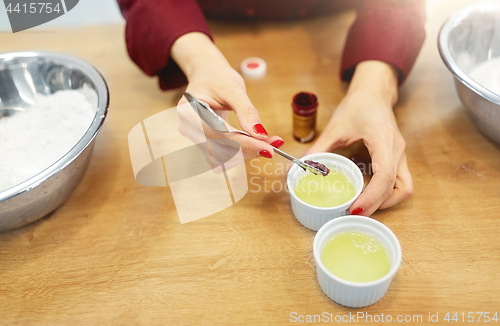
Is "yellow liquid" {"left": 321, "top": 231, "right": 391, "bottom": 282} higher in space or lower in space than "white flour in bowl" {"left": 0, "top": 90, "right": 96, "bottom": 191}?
lower

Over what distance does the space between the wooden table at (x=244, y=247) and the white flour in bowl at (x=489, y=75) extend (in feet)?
0.36

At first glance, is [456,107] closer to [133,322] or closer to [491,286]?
[491,286]

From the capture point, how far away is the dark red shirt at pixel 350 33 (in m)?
0.97

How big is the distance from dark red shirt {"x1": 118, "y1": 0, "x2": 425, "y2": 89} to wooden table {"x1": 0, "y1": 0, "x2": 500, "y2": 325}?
0.42 ft

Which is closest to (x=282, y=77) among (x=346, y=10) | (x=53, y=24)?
(x=346, y=10)

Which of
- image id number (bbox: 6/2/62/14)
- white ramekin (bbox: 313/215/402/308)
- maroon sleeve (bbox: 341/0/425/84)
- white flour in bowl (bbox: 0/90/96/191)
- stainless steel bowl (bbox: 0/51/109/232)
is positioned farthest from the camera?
image id number (bbox: 6/2/62/14)

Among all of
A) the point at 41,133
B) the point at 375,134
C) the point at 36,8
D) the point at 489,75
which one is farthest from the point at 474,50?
the point at 36,8

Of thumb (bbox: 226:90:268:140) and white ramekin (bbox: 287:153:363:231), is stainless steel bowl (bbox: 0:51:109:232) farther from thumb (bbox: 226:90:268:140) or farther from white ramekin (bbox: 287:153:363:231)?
white ramekin (bbox: 287:153:363:231)

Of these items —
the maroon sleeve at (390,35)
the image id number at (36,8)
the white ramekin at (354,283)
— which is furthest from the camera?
the image id number at (36,8)

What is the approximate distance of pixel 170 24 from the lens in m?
0.98

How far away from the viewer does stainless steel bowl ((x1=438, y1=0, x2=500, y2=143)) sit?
2.61 feet

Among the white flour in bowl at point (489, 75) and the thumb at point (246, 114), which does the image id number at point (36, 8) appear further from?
the white flour in bowl at point (489, 75)

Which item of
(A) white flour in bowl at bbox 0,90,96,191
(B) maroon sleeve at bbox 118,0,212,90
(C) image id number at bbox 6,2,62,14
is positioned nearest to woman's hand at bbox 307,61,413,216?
(B) maroon sleeve at bbox 118,0,212,90

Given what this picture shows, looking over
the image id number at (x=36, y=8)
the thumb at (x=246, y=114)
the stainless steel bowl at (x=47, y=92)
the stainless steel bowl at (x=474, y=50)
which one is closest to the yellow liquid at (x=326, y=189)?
the thumb at (x=246, y=114)
